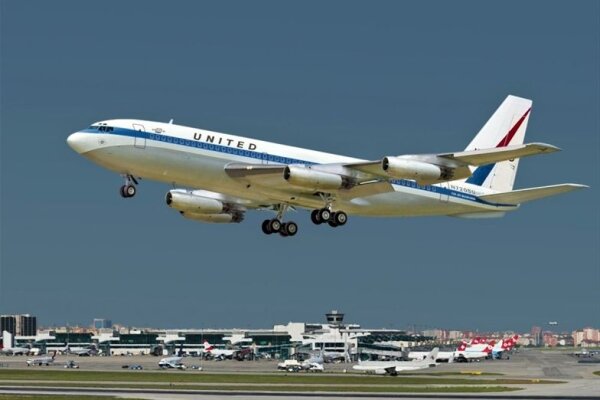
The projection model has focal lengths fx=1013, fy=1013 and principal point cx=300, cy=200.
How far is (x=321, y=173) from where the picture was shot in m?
80.9

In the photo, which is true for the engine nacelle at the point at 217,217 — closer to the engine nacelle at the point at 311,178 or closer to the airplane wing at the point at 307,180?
the airplane wing at the point at 307,180

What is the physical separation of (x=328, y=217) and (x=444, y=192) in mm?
12800

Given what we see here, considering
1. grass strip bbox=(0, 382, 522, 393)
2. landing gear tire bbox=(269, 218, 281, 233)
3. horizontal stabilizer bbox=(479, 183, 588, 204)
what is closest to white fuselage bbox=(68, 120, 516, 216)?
landing gear tire bbox=(269, 218, 281, 233)

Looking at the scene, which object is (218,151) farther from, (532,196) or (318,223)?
(532,196)

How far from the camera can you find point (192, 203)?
3497 inches

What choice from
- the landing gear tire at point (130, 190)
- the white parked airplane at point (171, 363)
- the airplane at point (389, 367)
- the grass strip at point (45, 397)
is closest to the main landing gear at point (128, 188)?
the landing gear tire at point (130, 190)

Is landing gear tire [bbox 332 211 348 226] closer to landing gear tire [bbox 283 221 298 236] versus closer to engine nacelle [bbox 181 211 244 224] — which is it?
landing gear tire [bbox 283 221 298 236]

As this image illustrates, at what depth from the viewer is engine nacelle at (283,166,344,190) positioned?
78.9 metres

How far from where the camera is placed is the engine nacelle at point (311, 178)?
7894 centimetres

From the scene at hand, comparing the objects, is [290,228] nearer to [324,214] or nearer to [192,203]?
[324,214]

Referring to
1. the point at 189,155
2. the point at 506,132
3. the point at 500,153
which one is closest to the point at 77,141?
the point at 189,155

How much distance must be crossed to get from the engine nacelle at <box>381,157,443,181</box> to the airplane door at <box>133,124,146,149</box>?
743 inches

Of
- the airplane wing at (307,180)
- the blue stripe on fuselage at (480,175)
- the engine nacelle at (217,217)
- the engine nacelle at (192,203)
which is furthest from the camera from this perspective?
the blue stripe on fuselage at (480,175)

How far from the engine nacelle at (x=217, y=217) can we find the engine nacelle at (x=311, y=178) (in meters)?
13.0
